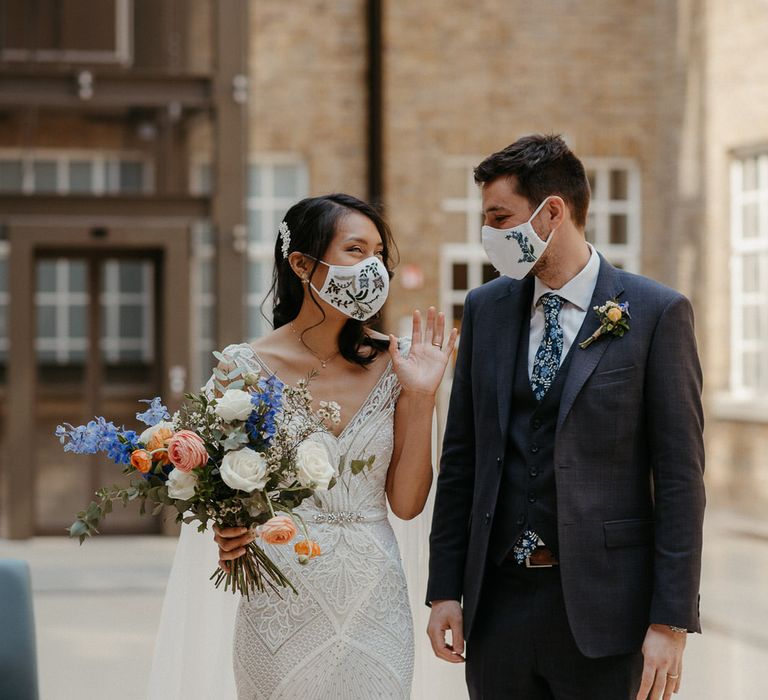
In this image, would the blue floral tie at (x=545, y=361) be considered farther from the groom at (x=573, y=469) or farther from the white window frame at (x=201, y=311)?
the white window frame at (x=201, y=311)

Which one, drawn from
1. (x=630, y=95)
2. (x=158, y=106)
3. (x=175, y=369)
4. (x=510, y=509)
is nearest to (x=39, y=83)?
(x=158, y=106)

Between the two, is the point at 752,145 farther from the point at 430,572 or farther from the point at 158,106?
the point at 430,572

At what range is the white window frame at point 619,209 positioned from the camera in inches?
551

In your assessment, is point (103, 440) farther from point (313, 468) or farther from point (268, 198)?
point (268, 198)

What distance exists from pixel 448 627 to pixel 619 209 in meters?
11.6

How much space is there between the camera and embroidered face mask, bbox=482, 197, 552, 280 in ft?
9.20

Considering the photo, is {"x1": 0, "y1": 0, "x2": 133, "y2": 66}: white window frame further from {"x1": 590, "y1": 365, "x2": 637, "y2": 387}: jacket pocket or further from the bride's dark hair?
{"x1": 590, "y1": 365, "x2": 637, "y2": 387}: jacket pocket

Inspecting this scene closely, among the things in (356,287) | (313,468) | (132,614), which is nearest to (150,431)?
(313,468)

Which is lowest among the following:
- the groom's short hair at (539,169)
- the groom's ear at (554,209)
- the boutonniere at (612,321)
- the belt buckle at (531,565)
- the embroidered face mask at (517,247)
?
the belt buckle at (531,565)

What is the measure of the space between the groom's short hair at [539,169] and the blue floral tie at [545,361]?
197mm

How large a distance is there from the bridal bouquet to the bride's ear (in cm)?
48

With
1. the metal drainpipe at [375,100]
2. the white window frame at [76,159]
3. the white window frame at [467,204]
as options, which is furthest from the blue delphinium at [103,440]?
the white window frame at [467,204]

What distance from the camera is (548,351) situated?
9.29 ft

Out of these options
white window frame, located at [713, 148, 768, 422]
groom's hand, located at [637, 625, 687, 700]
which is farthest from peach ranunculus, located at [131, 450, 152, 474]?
white window frame, located at [713, 148, 768, 422]
